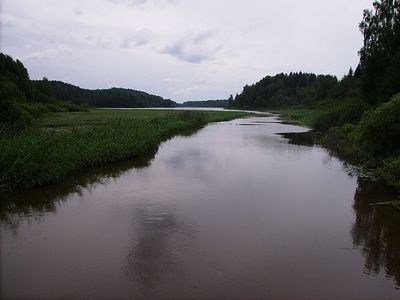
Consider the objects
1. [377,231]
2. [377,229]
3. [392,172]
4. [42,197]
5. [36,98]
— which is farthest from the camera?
[36,98]

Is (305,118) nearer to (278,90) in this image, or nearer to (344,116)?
(344,116)

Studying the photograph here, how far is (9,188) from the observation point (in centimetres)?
1098

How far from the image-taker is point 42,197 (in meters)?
10.8

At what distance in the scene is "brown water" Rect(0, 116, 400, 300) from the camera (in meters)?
6.01

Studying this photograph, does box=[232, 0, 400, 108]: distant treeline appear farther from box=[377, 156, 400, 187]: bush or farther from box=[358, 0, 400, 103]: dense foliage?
box=[377, 156, 400, 187]: bush

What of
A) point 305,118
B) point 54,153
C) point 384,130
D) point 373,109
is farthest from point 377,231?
point 305,118

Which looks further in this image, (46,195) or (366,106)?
(366,106)

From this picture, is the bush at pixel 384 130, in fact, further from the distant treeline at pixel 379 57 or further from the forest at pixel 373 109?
the distant treeline at pixel 379 57

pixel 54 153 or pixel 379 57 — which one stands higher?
pixel 379 57

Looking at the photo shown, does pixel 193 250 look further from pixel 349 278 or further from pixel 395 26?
pixel 395 26

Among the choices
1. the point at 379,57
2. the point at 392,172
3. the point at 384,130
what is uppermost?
the point at 379,57

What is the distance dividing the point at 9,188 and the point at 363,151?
13.5 metres

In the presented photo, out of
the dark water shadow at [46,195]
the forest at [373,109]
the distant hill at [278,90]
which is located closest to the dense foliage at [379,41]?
the forest at [373,109]

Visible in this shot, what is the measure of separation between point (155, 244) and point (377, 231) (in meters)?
4.86
